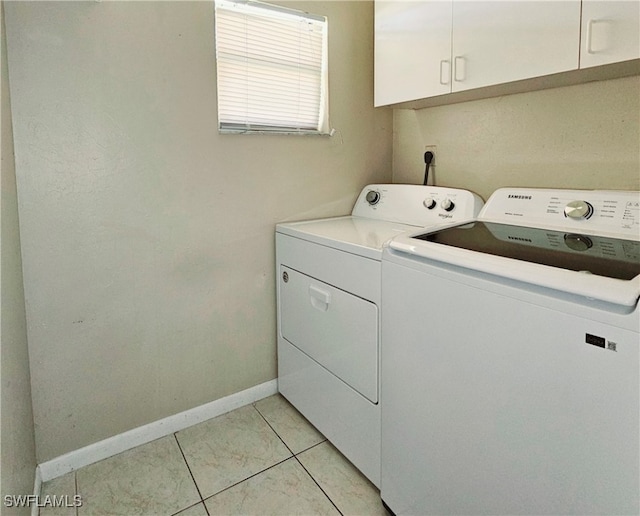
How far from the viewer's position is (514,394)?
38.9 inches

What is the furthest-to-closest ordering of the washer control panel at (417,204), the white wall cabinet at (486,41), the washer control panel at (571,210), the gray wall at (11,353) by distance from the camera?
the washer control panel at (417,204) < the washer control panel at (571,210) < the white wall cabinet at (486,41) < the gray wall at (11,353)

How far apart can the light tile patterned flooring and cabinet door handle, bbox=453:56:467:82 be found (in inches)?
61.8

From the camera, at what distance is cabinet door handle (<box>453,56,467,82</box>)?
1.55 meters

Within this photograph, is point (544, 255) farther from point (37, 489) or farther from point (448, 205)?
point (37, 489)

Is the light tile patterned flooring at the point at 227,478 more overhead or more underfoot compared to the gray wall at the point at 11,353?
more underfoot

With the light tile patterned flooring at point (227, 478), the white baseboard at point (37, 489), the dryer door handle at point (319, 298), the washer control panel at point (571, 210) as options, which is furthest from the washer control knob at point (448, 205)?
the white baseboard at point (37, 489)

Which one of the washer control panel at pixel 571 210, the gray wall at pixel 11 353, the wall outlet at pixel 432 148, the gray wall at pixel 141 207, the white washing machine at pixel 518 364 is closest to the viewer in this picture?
the white washing machine at pixel 518 364

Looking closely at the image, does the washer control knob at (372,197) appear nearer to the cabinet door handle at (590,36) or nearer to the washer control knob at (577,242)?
the washer control knob at (577,242)

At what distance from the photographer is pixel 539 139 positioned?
1699 millimetres

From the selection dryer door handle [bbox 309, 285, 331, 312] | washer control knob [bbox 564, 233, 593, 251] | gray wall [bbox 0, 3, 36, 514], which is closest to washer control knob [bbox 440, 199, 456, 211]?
washer control knob [bbox 564, 233, 593, 251]

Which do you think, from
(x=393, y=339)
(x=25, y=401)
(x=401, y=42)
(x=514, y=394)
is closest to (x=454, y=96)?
(x=401, y=42)

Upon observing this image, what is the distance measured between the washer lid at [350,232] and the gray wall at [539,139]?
440 mm

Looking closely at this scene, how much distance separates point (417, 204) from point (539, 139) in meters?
0.56

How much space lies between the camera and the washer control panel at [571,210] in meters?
1.30
